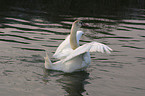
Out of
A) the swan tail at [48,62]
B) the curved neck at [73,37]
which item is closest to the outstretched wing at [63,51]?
the curved neck at [73,37]

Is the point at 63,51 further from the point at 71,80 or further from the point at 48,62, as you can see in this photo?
the point at 71,80

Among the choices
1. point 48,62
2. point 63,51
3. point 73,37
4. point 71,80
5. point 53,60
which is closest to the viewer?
point 71,80

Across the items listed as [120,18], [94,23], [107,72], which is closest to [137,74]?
[107,72]

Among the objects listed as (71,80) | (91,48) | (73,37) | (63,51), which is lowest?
(71,80)

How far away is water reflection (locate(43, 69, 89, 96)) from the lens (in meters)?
7.24

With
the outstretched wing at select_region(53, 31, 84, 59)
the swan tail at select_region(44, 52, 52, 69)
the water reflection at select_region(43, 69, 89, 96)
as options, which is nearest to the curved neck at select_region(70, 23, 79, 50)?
the outstretched wing at select_region(53, 31, 84, 59)

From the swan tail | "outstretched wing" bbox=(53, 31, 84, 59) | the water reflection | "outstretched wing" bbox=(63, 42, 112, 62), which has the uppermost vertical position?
"outstretched wing" bbox=(63, 42, 112, 62)

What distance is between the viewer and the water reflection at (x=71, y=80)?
7242 millimetres

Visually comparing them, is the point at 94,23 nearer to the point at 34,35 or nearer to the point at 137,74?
the point at 34,35

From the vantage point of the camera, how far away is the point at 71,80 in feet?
26.3

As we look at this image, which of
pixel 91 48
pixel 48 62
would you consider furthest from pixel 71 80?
pixel 91 48

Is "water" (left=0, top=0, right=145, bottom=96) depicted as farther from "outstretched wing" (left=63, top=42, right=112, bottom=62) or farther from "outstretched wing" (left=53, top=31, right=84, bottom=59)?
"outstretched wing" (left=63, top=42, right=112, bottom=62)

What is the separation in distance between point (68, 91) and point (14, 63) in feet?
8.80

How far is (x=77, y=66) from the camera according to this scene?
853 cm
